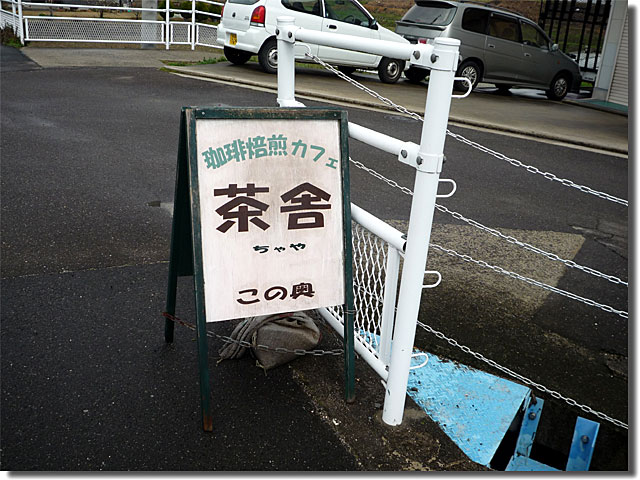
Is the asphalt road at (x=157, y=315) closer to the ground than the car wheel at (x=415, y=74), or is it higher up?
closer to the ground

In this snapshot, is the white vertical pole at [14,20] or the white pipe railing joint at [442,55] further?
the white vertical pole at [14,20]

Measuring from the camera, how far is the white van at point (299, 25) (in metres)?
11.8

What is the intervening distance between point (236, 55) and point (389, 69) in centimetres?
344

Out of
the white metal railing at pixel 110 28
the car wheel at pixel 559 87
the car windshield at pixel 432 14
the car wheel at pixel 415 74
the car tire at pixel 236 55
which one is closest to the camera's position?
the car windshield at pixel 432 14

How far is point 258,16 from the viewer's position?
1180cm

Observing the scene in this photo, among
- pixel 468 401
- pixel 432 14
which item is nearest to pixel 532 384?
pixel 468 401

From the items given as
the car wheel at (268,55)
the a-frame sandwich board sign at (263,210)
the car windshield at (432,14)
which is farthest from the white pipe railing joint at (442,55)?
the car windshield at (432,14)

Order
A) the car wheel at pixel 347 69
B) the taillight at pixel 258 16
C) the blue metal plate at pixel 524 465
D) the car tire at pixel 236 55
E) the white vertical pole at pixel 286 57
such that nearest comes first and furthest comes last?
the white vertical pole at pixel 286 57 < the blue metal plate at pixel 524 465 < the taillight at pixel 258 16 < the car tire at pixel 236 55 < the car wheel at pixel 347 69

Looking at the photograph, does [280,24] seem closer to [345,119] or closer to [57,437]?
[345,119]

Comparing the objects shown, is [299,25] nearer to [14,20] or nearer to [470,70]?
[470,70]

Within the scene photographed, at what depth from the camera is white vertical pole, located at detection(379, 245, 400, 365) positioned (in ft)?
9.25

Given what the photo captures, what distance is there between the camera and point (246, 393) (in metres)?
3.04

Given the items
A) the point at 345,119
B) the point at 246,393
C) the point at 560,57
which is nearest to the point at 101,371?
the point at 246,393

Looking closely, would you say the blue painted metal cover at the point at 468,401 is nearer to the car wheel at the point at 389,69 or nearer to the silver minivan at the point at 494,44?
the silver minivan at the point at 494,44
